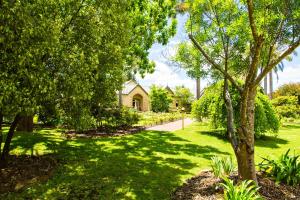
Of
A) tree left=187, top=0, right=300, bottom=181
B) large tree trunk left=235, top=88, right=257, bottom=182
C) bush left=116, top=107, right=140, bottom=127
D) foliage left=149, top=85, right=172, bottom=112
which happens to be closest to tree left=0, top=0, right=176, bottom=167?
tree left=187, top=0, right=300, bottom=181

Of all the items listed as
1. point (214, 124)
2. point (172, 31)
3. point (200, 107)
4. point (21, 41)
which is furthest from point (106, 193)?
point (172, 31)

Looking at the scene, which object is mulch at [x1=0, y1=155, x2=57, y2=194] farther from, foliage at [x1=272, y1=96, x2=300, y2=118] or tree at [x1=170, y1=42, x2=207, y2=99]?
foliage at [x1=272, y1=96, x2=300, y2=118]

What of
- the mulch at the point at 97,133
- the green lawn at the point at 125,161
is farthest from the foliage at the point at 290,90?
the mulch at the point at 97,133

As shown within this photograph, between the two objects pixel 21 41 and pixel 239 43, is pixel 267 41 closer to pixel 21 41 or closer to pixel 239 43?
pixel 239 43

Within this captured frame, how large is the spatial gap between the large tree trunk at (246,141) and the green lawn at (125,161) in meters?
2.39

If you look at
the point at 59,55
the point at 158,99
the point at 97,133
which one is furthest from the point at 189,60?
the point at 158,99

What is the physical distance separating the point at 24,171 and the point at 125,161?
4101 mm

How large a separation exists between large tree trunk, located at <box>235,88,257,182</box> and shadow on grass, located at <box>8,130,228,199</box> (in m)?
2.40

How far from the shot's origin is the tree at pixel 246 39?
750 cm

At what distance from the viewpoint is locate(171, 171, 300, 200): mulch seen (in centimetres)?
821

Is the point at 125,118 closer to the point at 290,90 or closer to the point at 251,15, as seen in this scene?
the point at 251,15

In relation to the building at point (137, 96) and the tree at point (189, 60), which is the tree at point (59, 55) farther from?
the building at point (137, 96)

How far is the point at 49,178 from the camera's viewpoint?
10414 millimetres

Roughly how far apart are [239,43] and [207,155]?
Result: 6892 mm
